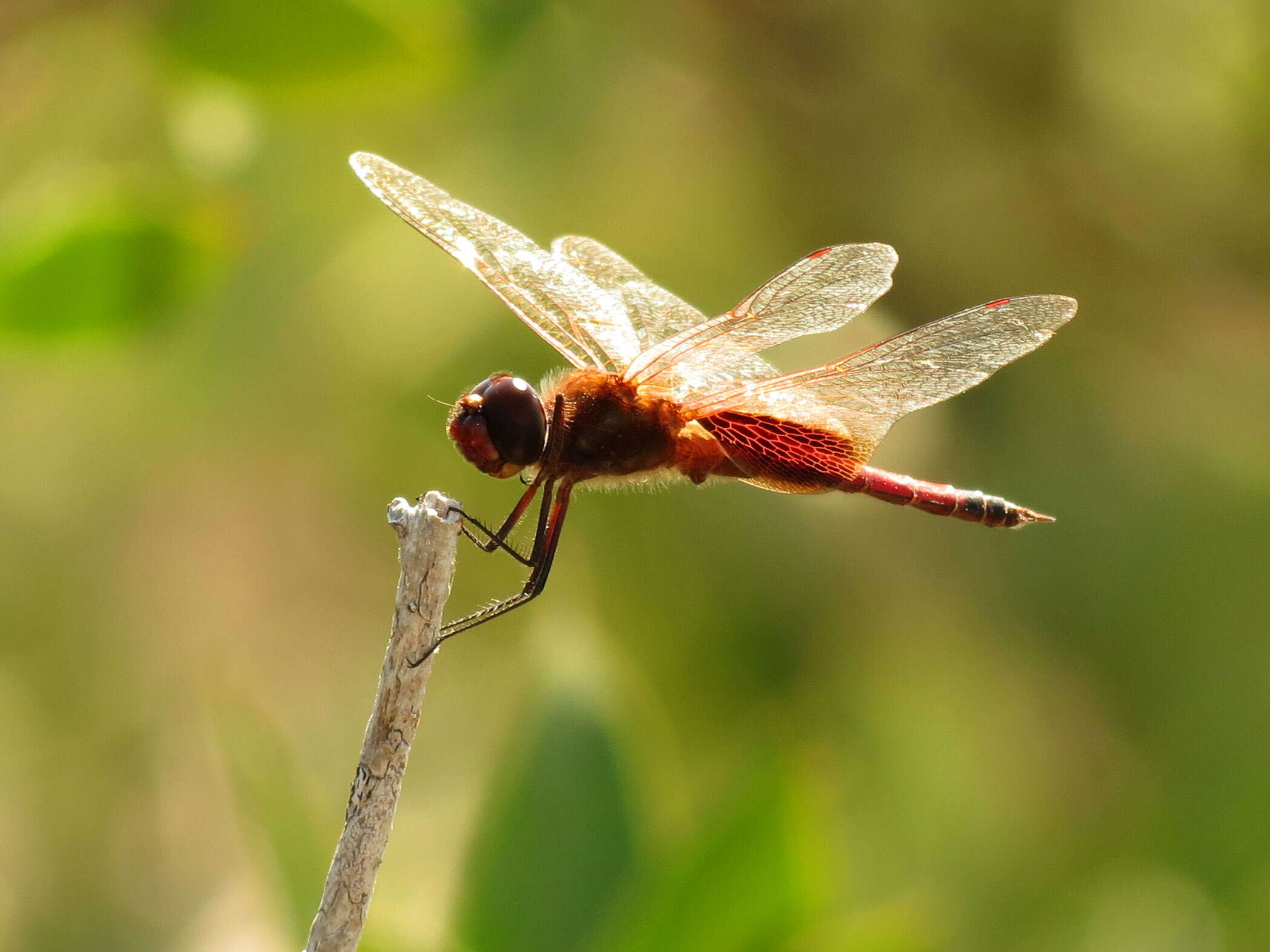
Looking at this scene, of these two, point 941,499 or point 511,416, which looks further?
point 941,499

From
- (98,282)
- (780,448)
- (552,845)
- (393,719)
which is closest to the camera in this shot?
(393,719)

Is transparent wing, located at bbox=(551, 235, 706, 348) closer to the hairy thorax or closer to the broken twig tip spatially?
the hairy thorax

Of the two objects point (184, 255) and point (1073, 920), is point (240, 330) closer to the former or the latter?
point (184, 255)

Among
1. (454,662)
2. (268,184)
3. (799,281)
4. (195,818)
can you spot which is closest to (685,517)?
(454,662)

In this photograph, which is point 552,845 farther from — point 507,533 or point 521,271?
point 521,271

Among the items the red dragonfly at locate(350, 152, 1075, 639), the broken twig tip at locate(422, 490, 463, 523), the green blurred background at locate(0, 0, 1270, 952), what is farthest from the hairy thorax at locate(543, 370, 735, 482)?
the broken twig tip at locate(422, 490, 463, 523)

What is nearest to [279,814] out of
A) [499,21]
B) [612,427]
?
[612,427]

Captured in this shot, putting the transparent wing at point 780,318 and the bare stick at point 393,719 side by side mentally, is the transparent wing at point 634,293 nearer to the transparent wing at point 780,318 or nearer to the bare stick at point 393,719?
the transparent wing at point 780,318

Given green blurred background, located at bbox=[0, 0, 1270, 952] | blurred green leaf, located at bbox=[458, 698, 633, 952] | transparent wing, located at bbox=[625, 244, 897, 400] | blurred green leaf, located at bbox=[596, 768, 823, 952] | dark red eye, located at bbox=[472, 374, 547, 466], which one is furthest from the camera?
green blurred background, located at bbox=[0, 0, 1270, 952]
